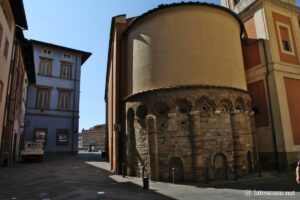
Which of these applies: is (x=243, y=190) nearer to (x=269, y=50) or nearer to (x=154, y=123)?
(x=154, y=123)

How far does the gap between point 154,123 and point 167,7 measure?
699 centimetres

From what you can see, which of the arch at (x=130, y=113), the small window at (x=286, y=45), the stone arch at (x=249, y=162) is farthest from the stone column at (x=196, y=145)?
the small window at (x=286, y=45)

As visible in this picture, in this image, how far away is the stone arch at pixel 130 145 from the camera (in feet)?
46.2

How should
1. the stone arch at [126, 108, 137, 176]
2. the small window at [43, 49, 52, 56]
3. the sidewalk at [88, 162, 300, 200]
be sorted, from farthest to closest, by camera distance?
the small window at [43, 49, 52, 56] → the stone arch at [126, 108, 137, 176] → the sidewalk at [88, 162, 300, 200]

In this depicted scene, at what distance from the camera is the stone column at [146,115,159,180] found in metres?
12.5

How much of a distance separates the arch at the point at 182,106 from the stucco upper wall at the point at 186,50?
40.3 inches

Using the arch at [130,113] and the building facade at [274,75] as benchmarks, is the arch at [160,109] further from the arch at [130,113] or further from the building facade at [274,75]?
the building facade at [274,75]

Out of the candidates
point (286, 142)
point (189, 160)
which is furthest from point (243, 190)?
point (286, 142)

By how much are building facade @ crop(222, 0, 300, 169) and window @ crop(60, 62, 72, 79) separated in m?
23.8

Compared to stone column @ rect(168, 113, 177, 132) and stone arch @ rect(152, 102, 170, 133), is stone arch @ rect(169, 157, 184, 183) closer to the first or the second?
stone column @ rect(168, 113, 177, 132)

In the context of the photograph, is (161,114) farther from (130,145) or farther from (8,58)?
(8,58)

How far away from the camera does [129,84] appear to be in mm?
15734

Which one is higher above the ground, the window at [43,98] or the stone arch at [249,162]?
the window at [43,98]

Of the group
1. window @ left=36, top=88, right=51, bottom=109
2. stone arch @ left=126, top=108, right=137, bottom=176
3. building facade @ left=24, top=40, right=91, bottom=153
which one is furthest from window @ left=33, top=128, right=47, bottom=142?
stone arch @ left=126, top=108, right=137, bottom=176
